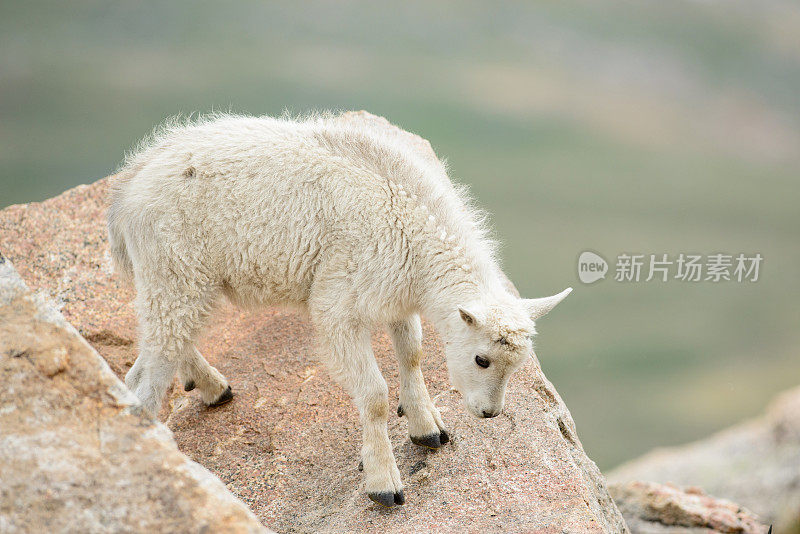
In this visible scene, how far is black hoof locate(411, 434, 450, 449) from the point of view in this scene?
6.32 meters

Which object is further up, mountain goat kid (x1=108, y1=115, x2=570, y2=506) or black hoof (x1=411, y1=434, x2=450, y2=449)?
mountain goat kid (x1=108, y1=115, x2=570, y2=506)

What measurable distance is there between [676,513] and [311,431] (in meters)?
4.09

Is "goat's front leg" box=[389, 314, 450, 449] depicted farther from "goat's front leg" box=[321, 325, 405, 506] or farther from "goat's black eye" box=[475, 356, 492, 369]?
"goat's black eye" box=[475, 356, 492, 369]

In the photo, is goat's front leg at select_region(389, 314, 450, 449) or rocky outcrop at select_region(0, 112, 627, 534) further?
goat's front leg at select_region(389, 314, 450, 449)

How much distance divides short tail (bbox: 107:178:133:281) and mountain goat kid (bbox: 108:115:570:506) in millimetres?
91

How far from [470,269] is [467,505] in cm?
180

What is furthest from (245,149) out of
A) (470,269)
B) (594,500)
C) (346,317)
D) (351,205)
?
(594,500)

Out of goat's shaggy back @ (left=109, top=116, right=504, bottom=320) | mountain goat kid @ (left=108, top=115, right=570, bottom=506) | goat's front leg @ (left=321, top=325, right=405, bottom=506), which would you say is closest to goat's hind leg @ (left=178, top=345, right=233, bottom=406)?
mountain goat kid @ (left=108, top=115, right=570, bottom=506)

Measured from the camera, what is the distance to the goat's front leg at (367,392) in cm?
588

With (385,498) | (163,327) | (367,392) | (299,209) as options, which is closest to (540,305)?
(367,392)

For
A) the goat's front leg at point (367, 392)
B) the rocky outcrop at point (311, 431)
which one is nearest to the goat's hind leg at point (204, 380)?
the rocky outcrop at point (311, 431)

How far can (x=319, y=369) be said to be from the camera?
7566 mm

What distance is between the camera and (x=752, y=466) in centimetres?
1091

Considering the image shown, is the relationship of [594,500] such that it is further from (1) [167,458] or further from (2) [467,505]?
(1) [167,458]
